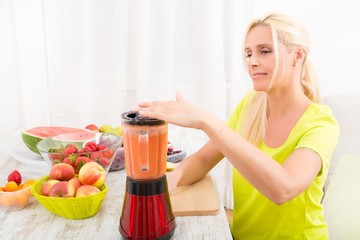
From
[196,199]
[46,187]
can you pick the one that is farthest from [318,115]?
[46,187]

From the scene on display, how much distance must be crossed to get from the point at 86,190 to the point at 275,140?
0.63 m

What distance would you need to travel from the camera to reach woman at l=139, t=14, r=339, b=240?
104 centimetres

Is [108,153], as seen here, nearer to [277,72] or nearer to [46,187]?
[46,187]

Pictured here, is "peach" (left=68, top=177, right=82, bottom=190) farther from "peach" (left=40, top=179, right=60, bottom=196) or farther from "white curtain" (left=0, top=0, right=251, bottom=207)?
"white curtain" (left=0, top=0, right=251, bottom=207)

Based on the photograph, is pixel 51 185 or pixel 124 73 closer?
pixel 51 185

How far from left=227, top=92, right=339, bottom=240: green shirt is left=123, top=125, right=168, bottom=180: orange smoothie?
43 cm

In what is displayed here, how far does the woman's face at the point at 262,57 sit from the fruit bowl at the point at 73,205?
58cm

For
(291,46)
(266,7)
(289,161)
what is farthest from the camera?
(266,7)

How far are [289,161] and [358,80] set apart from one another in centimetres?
168

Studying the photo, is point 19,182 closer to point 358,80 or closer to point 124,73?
point 124,73

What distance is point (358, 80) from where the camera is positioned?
2.54 m

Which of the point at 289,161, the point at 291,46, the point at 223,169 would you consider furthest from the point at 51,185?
the point at 223,169

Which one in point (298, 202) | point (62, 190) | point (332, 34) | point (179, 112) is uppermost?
point (332, 34)

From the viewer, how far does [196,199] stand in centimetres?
120
